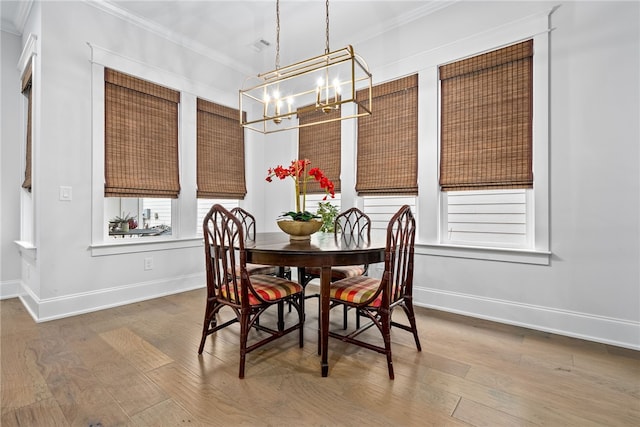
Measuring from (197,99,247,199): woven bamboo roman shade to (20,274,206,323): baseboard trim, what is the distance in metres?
1.13

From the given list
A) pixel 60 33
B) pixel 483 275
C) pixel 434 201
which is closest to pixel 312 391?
pixel 483 275

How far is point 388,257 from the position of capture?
1.79m

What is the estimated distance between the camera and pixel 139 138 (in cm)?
327

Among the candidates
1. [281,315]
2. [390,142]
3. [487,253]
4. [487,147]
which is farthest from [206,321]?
[487,147]

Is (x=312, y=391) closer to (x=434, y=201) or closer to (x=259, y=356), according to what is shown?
(x=259, y=356)

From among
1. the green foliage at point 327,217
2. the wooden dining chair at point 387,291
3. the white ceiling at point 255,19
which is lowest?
the wooden dining chair at point 387,291

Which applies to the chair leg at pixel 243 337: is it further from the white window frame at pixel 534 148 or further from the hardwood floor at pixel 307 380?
the white window frame at pixel 534 148

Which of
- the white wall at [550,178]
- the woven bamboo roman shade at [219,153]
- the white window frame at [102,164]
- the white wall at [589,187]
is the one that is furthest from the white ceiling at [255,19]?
the white wall at [589,187]

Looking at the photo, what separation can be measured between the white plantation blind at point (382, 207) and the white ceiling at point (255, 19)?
6.14 ft

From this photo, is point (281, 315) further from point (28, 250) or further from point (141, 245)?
point (28, 250)

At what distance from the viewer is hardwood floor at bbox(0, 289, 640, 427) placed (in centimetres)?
147

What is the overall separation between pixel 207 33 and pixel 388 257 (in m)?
3.38

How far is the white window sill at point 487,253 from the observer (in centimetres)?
251

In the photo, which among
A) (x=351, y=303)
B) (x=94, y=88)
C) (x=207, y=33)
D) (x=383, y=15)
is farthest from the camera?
(x=207, y=33)
